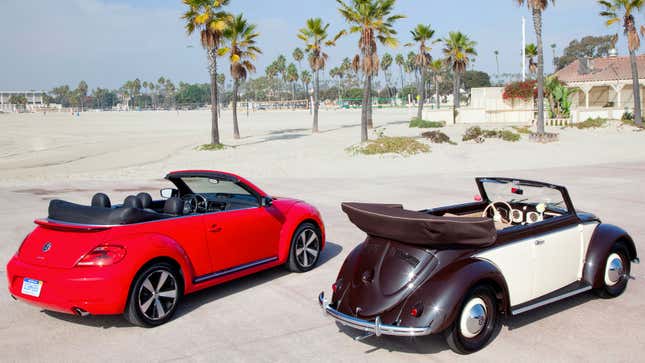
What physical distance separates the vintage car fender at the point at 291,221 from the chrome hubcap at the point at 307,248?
18 cm

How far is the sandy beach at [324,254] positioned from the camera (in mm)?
5297

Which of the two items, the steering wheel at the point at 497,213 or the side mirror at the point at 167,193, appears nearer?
the steering wheel at the point at 497,213

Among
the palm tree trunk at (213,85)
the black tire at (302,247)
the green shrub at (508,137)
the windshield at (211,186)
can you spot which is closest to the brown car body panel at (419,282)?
the black tire at (302,247)

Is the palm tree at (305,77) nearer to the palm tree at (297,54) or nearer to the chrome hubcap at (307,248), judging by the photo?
the palm tree at (297,54)

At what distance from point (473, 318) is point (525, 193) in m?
1.89

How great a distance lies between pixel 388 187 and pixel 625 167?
367 inches

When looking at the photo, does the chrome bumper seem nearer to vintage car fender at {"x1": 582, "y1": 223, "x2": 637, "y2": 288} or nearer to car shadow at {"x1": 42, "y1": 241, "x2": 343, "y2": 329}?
car shadow at {"x1": 42, "y1": 241, "x2": 343, "y2": 329}

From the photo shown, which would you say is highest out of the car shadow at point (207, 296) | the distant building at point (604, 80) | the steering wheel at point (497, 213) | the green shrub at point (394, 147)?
the distant building at point (604, 80)

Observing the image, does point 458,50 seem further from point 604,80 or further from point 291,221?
point 291,221

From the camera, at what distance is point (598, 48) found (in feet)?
393

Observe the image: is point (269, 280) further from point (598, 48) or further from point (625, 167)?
point (598, 48)

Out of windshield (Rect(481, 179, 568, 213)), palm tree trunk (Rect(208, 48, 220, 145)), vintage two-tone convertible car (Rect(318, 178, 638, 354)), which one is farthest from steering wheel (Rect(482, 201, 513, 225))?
palm tree trunk (Rect(208, 48, 220, 145))

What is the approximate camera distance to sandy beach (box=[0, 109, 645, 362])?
5.30 metres

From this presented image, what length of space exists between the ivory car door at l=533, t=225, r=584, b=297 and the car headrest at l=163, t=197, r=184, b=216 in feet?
11.8
